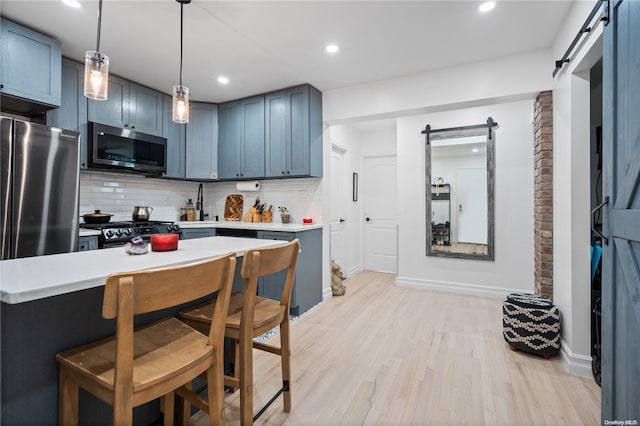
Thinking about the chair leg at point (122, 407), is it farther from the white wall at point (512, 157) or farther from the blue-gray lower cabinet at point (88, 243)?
the white wall at point (512, 157)

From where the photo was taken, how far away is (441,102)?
3.11 metres

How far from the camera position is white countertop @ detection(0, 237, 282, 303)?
85cm

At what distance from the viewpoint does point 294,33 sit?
250 centimetres

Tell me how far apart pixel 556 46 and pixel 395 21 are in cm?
145

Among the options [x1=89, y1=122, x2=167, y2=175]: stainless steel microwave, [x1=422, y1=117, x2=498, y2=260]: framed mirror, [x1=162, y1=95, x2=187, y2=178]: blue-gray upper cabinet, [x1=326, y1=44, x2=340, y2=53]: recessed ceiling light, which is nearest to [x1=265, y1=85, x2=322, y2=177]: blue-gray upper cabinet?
[x1=326, y1=44, x2=340, y2=53]: recessed ceiling light

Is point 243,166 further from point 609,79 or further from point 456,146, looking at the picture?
point 609,79

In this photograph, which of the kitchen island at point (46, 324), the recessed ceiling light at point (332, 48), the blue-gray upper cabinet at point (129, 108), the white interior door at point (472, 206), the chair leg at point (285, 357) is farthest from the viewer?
the white interior door at point (472, 206)

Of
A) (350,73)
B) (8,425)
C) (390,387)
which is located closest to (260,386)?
(390,387)

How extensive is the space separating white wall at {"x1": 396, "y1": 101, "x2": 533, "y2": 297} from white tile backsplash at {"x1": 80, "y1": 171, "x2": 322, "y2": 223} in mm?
1592

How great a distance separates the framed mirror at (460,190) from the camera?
390cm

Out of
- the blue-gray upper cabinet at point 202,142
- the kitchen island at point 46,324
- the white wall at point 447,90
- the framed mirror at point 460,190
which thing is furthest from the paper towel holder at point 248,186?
the kitchen island at point 46,324

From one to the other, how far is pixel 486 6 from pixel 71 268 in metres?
2.94

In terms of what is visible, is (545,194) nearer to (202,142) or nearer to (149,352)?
(149,352)

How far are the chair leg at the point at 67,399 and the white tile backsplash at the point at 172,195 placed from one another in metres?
2.79
